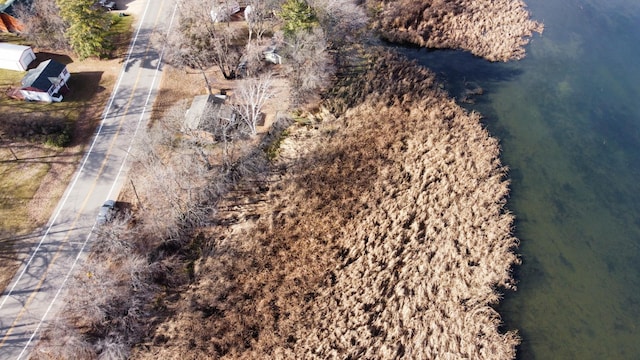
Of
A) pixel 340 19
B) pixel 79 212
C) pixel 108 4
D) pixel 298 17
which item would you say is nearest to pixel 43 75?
pixel 108 4

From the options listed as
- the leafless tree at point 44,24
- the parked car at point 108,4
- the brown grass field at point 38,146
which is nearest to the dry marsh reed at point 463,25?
the parked car at point 108,4

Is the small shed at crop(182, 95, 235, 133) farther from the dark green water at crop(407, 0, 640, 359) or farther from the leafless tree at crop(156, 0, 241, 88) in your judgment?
the dark green water at crop(407, 0, 640, 359)

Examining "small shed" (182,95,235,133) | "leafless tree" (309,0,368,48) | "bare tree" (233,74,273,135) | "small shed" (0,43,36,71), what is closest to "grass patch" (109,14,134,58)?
"small shed" (0,43,36,71)

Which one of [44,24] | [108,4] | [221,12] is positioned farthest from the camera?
[108,4]

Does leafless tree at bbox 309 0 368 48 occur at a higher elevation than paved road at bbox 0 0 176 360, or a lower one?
higher

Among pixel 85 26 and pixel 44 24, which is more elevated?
pixel 85 26

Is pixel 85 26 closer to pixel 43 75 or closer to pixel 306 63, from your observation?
pixel 43 75
